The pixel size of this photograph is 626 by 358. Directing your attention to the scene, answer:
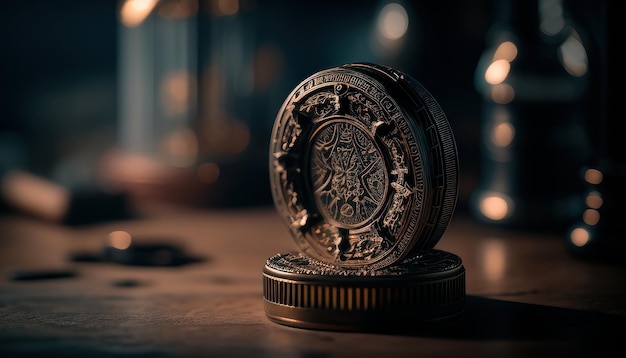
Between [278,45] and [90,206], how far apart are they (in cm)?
150

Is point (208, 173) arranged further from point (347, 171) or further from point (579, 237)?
point (347, 171)

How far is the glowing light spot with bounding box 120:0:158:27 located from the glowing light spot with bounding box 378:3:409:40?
0.98m

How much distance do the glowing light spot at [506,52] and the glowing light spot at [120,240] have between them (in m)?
1.36

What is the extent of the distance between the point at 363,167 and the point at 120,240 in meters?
1.14

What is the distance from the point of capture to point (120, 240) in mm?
2797

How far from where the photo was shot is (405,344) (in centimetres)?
167

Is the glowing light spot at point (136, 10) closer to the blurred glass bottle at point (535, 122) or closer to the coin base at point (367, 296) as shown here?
the blurred glass bottle at point (535, 122)

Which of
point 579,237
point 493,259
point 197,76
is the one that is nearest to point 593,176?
point 579,237

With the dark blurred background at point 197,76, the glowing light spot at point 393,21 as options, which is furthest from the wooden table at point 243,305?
the glowing light spot at point 393,21

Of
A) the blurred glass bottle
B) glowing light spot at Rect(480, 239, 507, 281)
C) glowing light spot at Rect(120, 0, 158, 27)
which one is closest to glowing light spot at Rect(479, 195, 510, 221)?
the blurred glass bottle

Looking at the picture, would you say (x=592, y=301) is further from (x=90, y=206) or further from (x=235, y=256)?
(x=90, y=206)

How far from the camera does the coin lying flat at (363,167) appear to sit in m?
1.79

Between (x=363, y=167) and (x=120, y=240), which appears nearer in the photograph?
(x=363, y=167)

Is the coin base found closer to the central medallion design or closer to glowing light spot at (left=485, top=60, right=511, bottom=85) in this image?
the central medallion design
